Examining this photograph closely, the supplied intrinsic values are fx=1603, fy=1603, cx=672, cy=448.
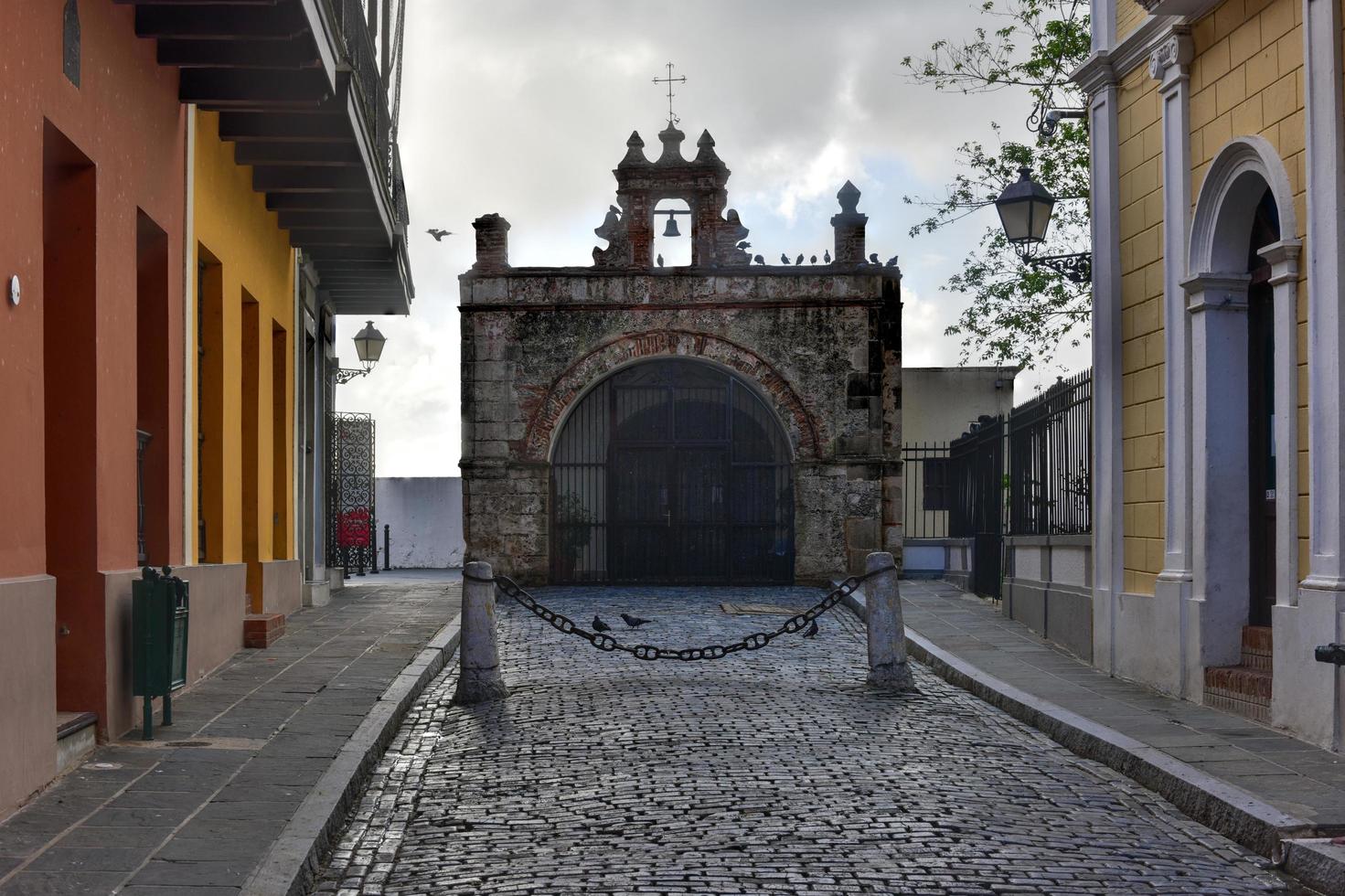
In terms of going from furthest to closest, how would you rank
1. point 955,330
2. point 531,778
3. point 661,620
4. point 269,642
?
point 955,330 < point 661,620 < point 269,642 < point 531,778

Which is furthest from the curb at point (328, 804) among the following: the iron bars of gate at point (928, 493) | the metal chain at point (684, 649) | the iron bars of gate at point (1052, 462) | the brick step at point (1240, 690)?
the iron bars of gate at point (928, 493)

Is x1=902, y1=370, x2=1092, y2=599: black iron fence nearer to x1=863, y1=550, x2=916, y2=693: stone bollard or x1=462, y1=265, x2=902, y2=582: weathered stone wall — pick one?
x1=462, y1=265, x2=902, y2=582: weathered stone wall

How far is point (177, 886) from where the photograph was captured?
4863 millimetres

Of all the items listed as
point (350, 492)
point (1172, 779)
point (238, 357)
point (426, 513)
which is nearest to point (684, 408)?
point (350, 492)

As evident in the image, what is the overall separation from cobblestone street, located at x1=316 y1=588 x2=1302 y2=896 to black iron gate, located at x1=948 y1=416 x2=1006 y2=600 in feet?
22.1

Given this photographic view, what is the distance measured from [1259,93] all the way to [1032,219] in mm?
3735

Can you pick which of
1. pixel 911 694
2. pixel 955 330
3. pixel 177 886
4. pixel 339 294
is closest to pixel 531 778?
pixel 177 886

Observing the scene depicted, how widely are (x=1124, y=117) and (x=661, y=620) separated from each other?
23.8ft

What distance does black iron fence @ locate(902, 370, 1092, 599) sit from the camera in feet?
41.7

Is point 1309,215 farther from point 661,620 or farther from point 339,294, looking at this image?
point 339,294

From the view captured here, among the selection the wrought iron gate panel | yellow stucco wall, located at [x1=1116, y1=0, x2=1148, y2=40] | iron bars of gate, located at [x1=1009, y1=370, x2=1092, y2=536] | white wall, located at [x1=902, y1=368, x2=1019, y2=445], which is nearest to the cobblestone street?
iron bars of gate, located at [x1=1009, y1=370, x2=1092, y2=536]

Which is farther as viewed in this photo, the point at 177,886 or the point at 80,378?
the point at 80,378

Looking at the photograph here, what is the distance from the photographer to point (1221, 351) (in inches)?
383

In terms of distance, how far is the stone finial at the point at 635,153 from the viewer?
23562 millimetres
